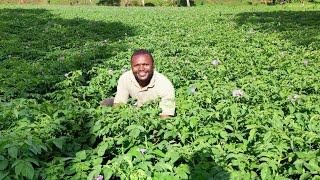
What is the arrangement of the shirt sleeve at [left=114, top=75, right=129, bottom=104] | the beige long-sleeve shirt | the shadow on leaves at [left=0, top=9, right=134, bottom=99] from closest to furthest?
the beige long-sleeve shirt < the shirt sleeve at [left=114, top=75, right=129, bottom=104] < the shadow on leaves at [left=0, top=9, right=134, bottom=99]

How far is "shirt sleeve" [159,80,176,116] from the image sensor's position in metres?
5.02

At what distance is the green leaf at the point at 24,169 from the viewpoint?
308cm

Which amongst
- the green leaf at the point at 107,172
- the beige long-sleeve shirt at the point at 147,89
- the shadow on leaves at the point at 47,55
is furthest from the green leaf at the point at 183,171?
the shadow on leaves at the point at 47,55

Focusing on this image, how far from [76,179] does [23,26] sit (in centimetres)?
2077

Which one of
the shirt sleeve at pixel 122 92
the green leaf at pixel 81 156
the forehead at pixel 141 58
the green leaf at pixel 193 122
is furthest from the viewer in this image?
the shirt sleeve at pixel 122 92

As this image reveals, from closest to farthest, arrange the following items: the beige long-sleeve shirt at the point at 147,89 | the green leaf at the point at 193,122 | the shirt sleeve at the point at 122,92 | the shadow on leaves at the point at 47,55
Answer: the green leaf at the point at 193,122 → the beige long-sleeve shirt at the point at 147,89 → the shirt sleeve at the point at 122,92 → the shadow on leaves at the point at 47,55

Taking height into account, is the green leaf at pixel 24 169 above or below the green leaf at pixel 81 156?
above

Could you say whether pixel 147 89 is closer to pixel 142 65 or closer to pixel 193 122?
pixel 142 65

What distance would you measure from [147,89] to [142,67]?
1.24 feet

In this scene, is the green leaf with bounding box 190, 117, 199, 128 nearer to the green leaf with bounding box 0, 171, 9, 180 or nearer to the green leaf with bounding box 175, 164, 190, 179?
the green leaf with bounding box 175, 164, 190, 179

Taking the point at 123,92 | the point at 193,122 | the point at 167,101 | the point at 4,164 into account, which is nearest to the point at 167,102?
the point at 167,101

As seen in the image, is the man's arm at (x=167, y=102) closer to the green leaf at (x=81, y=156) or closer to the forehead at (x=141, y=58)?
the forehead at (x=141, y=58)

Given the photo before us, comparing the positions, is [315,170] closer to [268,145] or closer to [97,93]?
[268,145]

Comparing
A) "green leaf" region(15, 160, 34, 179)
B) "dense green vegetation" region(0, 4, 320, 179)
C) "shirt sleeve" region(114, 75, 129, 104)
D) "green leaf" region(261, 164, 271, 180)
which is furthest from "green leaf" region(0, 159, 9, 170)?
"shirt sleeve" region(114, 75, 129, 104)
